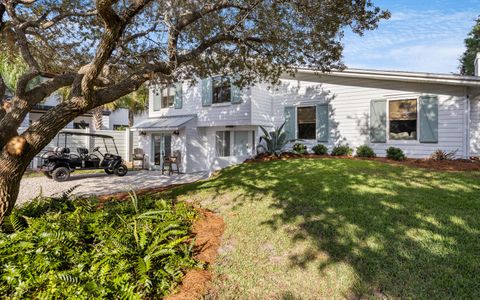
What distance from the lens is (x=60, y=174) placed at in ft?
39.4

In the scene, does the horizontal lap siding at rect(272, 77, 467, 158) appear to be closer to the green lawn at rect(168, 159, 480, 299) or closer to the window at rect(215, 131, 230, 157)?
the window at rect(215, 131, 230, 157)

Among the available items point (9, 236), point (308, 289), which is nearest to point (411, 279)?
point (308, 289)

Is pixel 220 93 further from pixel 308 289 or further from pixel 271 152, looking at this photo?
pixel 308 289

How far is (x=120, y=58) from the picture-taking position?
313 inches

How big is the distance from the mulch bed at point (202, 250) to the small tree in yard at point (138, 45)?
113 inches

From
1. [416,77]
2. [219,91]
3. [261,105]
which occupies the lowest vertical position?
[261,105]

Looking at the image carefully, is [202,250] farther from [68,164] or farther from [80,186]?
[68,164]

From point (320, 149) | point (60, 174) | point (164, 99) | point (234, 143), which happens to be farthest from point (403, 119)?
point (60, 174)

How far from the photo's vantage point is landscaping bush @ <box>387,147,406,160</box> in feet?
35.2

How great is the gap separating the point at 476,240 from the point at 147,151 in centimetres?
1618

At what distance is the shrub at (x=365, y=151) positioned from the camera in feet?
37.6

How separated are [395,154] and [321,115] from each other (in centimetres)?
363

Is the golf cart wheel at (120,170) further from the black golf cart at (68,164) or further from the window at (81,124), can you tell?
the window at (81,124)

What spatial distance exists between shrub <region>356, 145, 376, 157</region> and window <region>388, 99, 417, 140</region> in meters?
1.05
